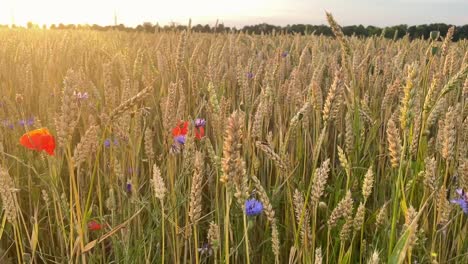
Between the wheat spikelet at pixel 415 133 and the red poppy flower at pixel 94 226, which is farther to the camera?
the red poppy flower at pixel 94 226

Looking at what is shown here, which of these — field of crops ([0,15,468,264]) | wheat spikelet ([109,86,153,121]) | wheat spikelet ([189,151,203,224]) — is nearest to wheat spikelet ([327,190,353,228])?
field of crops ([0,15,468,264])

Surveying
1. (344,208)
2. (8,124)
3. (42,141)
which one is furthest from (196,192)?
(8,124)

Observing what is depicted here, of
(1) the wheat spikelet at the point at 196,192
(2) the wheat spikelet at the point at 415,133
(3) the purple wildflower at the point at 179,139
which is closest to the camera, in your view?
(1) the wheat spikelet at the point at 196,192

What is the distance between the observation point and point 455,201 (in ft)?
3.78

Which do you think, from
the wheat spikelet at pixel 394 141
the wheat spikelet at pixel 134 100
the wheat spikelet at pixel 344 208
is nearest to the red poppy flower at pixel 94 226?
the wheat spikelet at pixel 134 100

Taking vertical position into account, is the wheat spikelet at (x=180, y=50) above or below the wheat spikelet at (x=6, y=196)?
above

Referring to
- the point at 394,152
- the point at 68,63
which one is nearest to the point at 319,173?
the point at 394,152

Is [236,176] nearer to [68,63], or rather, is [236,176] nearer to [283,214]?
[283,214]

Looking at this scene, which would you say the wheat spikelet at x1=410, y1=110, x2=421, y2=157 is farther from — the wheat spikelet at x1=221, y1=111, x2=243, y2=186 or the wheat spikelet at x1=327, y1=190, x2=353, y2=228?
the wheat spikelet at x1=221, y1=111, x2=243, y2=186

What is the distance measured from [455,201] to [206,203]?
741mm

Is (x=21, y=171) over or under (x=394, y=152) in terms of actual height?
under

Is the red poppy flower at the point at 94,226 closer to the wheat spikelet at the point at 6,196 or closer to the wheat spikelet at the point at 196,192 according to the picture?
the wheat spikelet at the point at 6,196

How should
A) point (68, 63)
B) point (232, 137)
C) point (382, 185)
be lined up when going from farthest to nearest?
point (68, 63)
point (382, 185)
point (232, 137)

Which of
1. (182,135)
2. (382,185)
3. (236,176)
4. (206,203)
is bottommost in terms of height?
(206,203)
